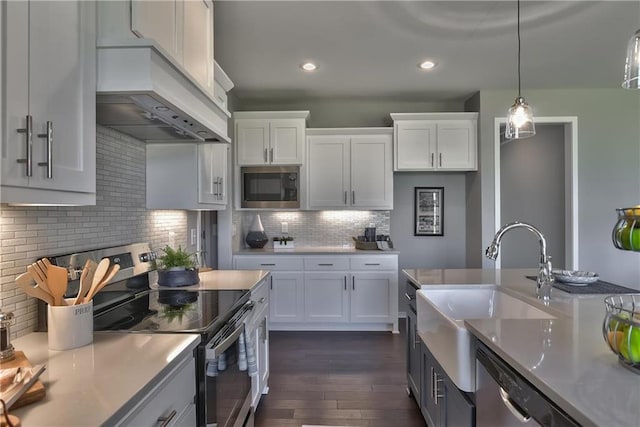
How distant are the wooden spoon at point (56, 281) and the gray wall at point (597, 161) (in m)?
3.80

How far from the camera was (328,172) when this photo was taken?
13.8 feet

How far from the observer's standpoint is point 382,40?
2842 mm

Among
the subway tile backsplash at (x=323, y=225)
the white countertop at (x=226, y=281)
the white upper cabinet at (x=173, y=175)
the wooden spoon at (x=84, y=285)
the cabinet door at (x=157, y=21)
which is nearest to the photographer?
the wooden spoon at (x=84, y=285)

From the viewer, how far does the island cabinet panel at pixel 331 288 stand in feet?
13.1

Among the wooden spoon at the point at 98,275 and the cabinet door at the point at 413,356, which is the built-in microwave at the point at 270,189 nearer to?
the cabinet door at the point at 413,356

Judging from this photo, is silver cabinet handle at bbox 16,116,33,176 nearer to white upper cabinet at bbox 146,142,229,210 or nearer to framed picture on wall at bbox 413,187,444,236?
white upper cabinet at bbox 146,142,229,210

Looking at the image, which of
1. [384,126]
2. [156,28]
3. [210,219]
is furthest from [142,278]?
[384,126]

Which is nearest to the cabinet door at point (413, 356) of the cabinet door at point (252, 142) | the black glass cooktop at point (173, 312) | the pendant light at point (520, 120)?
the black glass cooktop at point (173, 312)

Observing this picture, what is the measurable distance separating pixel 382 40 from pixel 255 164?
191cm

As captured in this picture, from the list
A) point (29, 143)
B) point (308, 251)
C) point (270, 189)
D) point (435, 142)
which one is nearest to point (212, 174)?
point (270, 189)

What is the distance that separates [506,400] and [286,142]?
11.2 feet

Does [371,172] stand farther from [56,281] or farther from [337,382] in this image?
[56,281]

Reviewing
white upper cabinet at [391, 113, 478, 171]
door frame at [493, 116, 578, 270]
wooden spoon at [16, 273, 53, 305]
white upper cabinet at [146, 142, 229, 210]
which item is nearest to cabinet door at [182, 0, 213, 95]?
white upper cabinet at [146, 142, 229, 210]

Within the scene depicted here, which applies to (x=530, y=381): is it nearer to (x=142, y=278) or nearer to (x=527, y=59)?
(x=142, y=278)
